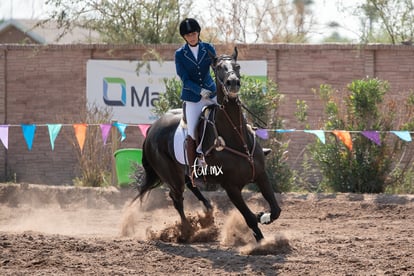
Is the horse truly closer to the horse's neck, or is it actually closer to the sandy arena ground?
the horse's neck

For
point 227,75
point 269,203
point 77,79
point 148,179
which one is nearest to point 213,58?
point 227,75

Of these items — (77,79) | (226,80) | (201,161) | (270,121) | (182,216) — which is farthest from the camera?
(77,79)

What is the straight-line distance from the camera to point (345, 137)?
14.6 metres

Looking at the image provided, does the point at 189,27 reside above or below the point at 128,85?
above

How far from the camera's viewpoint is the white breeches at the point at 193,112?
1035 cm

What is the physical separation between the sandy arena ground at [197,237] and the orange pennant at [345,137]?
0.99 meters

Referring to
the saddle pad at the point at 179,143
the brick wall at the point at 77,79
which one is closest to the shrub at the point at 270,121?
the brick wall at the point at 77,79

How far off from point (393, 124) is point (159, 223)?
17.5 feet

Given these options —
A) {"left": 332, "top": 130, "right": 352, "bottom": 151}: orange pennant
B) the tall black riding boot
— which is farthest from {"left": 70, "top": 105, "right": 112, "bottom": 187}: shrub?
the tall black riding boot

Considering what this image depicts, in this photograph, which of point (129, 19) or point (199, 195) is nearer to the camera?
point (199, 195)

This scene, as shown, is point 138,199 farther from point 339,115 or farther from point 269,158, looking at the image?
point 339,115

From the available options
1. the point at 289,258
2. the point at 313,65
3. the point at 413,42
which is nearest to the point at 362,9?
the point at 413,42

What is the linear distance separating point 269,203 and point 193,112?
1.56m

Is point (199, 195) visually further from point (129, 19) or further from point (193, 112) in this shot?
point (129, 19)
